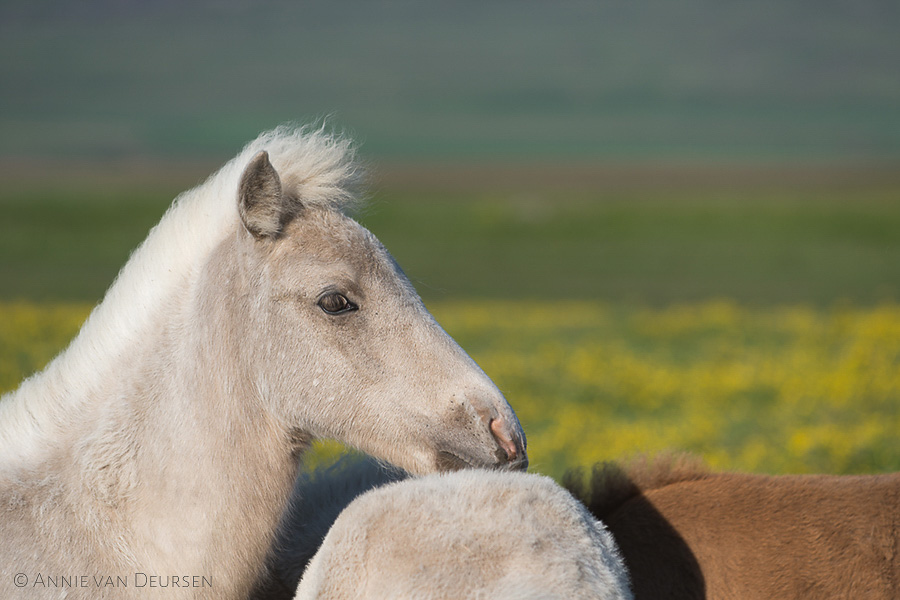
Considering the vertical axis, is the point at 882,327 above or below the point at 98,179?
below

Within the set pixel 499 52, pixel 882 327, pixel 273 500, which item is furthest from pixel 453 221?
pixel 499 52

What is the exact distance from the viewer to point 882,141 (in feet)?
412

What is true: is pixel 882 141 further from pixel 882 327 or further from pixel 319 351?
pixel 319 351

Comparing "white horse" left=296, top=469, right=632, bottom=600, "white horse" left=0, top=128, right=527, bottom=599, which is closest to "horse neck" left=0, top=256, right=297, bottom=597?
"white horse" left=0, top=128, right=527, bottom=599

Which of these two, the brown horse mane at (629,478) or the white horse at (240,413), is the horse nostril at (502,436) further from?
the brown horse mane at (629,478)

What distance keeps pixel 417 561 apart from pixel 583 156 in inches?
4693

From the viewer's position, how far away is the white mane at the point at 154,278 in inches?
132

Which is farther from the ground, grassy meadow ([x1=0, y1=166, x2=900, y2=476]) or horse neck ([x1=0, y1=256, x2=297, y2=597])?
grassy meadow ([x1=0, y1=166, x2=900, y2=476])

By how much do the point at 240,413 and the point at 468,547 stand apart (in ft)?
3.49

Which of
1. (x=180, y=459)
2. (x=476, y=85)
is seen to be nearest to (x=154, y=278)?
(x=180, y=459)

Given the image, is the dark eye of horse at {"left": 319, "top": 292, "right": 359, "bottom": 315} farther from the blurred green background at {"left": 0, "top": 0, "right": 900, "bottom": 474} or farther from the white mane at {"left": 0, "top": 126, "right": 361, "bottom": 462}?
the blurred green background at {"left": 0, "top": 0, "right": 900, "bottom": 474}

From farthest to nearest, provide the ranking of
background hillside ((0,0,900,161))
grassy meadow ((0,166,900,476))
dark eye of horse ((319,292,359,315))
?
background hillside ((0,0,900,161)), grassy meadow ((0,166,900,476)), dark eye of horse ((319,292,359,315))

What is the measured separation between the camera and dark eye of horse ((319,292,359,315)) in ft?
10.5

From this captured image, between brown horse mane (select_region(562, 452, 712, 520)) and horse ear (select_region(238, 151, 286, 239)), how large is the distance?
1696 millimetres
